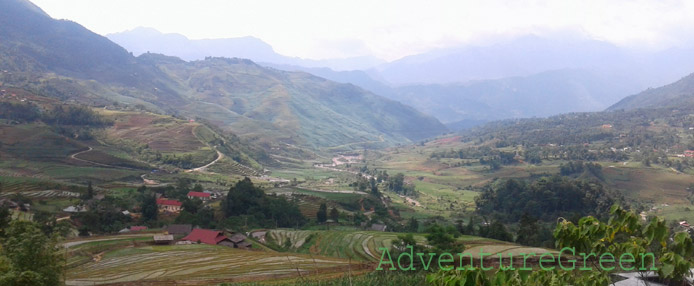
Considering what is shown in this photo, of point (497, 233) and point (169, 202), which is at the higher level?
point (169, 202)

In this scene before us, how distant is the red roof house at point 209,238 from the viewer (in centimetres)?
3659

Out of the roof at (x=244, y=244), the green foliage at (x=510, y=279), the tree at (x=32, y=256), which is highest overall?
the green foliage at (x=510, y=279)

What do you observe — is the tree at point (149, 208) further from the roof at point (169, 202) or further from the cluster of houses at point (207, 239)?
the cluster of houses at point (207, 239)

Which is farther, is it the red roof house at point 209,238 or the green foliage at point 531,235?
the red roof house at point 209,238

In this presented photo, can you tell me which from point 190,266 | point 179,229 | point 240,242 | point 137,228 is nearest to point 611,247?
point 190,266

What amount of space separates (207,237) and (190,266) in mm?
9105

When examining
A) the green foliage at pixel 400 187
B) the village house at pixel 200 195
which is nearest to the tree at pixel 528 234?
the village house at pixel 200 195

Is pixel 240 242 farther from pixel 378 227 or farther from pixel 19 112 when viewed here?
pixel 19 112

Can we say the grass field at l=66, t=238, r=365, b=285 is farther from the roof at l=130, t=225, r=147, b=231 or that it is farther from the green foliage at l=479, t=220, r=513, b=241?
the green foliage at l=479, t=220, r=513, b=241

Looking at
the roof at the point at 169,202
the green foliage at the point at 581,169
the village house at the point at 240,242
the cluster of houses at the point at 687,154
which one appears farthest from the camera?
the cluster of houses at the point at 687,154

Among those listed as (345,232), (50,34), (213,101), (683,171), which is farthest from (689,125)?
(50,34)

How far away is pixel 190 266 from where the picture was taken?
2809cm

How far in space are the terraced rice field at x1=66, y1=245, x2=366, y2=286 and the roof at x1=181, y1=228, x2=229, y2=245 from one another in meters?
3.20

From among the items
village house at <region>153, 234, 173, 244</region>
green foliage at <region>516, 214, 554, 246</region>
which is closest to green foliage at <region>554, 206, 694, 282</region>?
green foliage at <region>516, 214, 554, 246</region>
